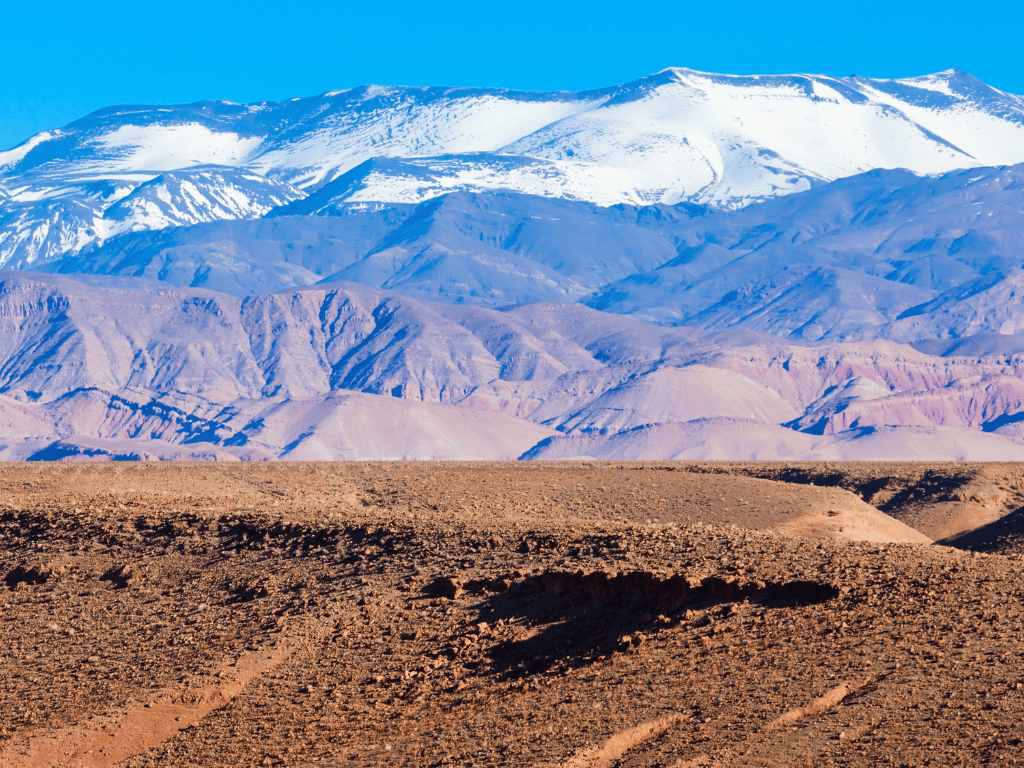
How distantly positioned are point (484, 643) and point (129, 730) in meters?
4.09

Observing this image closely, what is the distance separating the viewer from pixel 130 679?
51.3 feet

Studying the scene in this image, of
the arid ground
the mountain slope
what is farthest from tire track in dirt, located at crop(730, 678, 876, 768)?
Answer: the mountain slope

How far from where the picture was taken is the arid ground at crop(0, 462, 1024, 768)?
11.9m

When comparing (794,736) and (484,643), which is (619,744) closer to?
(794,736)

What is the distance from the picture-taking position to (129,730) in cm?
1405

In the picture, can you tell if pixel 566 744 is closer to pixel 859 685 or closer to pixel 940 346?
pixel 859 685

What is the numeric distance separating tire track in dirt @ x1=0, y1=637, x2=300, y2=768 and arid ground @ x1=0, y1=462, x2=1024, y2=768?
3cm

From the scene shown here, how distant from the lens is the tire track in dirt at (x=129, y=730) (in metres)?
13.5

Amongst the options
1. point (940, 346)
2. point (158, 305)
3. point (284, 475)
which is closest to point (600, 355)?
point (940, 346)

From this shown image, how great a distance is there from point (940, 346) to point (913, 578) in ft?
524

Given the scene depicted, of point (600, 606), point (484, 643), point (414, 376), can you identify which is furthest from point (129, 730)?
point (414, 376)

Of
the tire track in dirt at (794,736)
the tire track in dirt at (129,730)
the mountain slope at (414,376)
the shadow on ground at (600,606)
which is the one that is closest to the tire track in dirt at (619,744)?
the tire track in dirt at (794,736)

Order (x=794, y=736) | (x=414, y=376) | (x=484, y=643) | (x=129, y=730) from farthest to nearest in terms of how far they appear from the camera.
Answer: (x=414, y=376), (x=484, y=643), (x=129, y=730), (x=794, y=736)

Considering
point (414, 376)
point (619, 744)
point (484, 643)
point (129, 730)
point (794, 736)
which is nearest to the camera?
point (794, 736)
